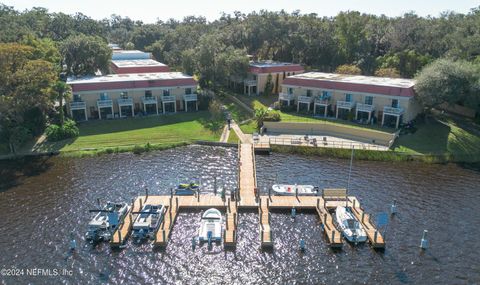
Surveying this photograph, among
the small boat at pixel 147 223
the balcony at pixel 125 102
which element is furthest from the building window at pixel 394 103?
the balcony at pixel 125 102

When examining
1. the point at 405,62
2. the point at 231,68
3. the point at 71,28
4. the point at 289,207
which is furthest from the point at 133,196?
the point at 71,28

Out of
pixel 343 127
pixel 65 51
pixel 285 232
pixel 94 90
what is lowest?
pixel 285 232

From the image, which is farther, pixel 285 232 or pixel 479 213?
pixel 479 213

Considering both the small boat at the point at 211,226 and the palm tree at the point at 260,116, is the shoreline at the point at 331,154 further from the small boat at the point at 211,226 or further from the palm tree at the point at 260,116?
the small boat at the point at 211,226

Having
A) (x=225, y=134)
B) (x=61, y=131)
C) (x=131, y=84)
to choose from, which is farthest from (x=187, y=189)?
(x=131, y=84)

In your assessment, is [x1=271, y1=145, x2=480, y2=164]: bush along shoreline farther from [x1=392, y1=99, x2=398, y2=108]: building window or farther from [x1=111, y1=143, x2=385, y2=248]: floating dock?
[x1=111, y1=143, x2=385, y2=248]: floating dock

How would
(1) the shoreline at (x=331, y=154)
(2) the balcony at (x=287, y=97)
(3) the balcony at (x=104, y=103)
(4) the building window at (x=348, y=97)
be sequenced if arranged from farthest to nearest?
(2) the balcony at (x=287, y=97)
(4) the building window at (x=348, y=97)
(3) the balcony at (x=104, y=103)
(1) the shoreline at (x=331, y=154)

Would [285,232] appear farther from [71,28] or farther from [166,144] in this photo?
[71,28]
